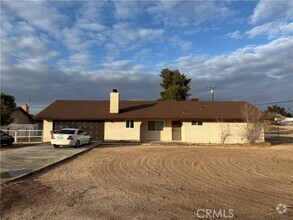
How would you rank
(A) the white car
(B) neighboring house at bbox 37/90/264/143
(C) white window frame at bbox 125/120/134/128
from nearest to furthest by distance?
(A) the white car
(B) neighboring house at bbox 37/90/264/143
(C) white window frame at bbox 125/120/134/128

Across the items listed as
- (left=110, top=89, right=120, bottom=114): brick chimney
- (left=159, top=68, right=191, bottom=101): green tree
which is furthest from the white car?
(left=159, top=68, right=191, bottom=101): green tree

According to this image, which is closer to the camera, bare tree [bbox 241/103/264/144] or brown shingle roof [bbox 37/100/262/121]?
bare tree [bbox 241/103/264/144]

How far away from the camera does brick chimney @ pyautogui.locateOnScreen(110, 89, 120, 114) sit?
33.6m

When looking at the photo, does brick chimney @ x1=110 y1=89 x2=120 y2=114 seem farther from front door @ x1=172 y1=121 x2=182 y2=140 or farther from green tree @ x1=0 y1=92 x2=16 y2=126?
green tree @ x1=0 y1=92 x2=16 y2=126

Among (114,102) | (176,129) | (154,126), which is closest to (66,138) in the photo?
(114,102)

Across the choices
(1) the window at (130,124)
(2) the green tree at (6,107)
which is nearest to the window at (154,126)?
(1) the window at (130,124)

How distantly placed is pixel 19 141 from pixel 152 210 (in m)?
27.6

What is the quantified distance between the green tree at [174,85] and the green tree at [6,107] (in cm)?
2351

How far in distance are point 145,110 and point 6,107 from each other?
63.3 feet

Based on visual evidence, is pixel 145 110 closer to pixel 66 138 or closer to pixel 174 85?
pixel 66 138

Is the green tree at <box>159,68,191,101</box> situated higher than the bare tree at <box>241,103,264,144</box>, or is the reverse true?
the green tree at <box>159,68,191,101</box>

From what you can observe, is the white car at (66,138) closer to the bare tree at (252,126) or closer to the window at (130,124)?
the window at (130,124)

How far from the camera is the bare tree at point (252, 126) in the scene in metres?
31.3

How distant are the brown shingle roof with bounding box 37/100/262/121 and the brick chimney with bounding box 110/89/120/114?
1.80 ft
